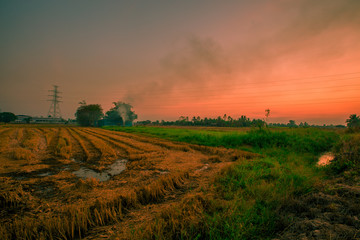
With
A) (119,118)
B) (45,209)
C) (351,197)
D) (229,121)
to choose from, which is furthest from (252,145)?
(229,121)

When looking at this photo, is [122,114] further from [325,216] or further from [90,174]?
[325,216]

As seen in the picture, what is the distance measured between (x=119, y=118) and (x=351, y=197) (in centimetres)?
7287

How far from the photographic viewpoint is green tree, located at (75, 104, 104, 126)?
65.8 meters

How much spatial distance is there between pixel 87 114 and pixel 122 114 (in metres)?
15.7

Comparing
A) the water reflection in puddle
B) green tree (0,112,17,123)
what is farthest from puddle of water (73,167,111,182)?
green tree (0,112,17,123)

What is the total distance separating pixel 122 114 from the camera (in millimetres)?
68125

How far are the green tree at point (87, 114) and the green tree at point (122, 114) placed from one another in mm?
6122

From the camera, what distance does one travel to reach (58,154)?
761 centimetres

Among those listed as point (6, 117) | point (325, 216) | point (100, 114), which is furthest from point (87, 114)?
point (325, 216)

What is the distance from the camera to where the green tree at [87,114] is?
65812mm

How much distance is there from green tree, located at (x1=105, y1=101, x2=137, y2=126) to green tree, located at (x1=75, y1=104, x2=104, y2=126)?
20.1ft

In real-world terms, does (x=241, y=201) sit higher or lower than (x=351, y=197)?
lower

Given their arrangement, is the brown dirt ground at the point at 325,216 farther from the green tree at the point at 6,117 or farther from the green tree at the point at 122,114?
the green tree at the point at 6,117

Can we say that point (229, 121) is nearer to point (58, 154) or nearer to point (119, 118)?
point (119, 118)
